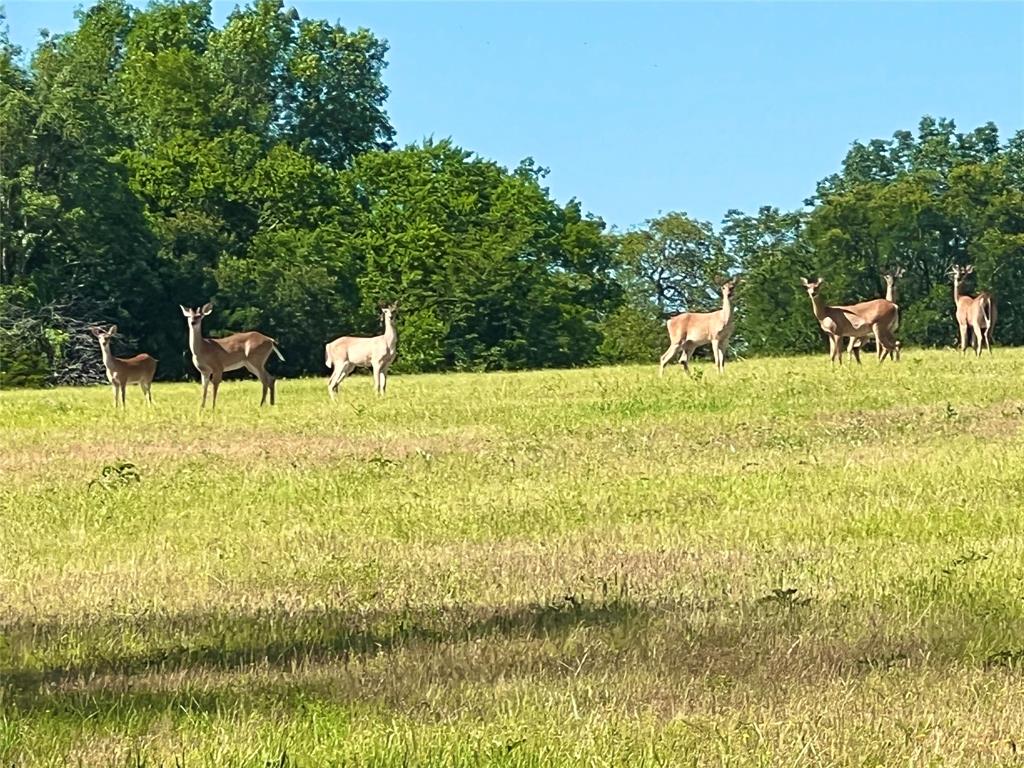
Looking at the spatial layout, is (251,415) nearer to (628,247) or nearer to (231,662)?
(231,662)

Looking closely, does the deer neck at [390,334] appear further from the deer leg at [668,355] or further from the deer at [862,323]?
the deer at [862,323]

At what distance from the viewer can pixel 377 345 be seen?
28547mm

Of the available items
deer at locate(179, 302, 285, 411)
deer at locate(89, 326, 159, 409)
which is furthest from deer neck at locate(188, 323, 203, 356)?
deer at locate(89, 326, 159, 409)

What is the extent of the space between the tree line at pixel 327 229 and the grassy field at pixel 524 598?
32.0 m

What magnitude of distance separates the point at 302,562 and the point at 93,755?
4377 millimetres

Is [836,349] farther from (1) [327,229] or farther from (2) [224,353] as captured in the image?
(1) [327,229]

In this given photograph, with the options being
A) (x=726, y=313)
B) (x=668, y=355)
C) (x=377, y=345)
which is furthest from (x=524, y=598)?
(x=726, y=313)

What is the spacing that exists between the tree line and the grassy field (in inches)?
1260

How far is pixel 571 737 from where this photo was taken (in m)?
5.13

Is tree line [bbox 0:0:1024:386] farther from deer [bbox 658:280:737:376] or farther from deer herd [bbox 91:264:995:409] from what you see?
deer [bbox 658:280:737:376]

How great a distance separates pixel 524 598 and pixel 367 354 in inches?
822

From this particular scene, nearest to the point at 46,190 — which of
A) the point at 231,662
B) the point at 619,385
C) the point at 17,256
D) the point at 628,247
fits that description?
the point at 17,256

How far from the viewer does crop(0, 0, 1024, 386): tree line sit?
4800 centimetres

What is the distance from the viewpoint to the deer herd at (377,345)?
88.0 feet
